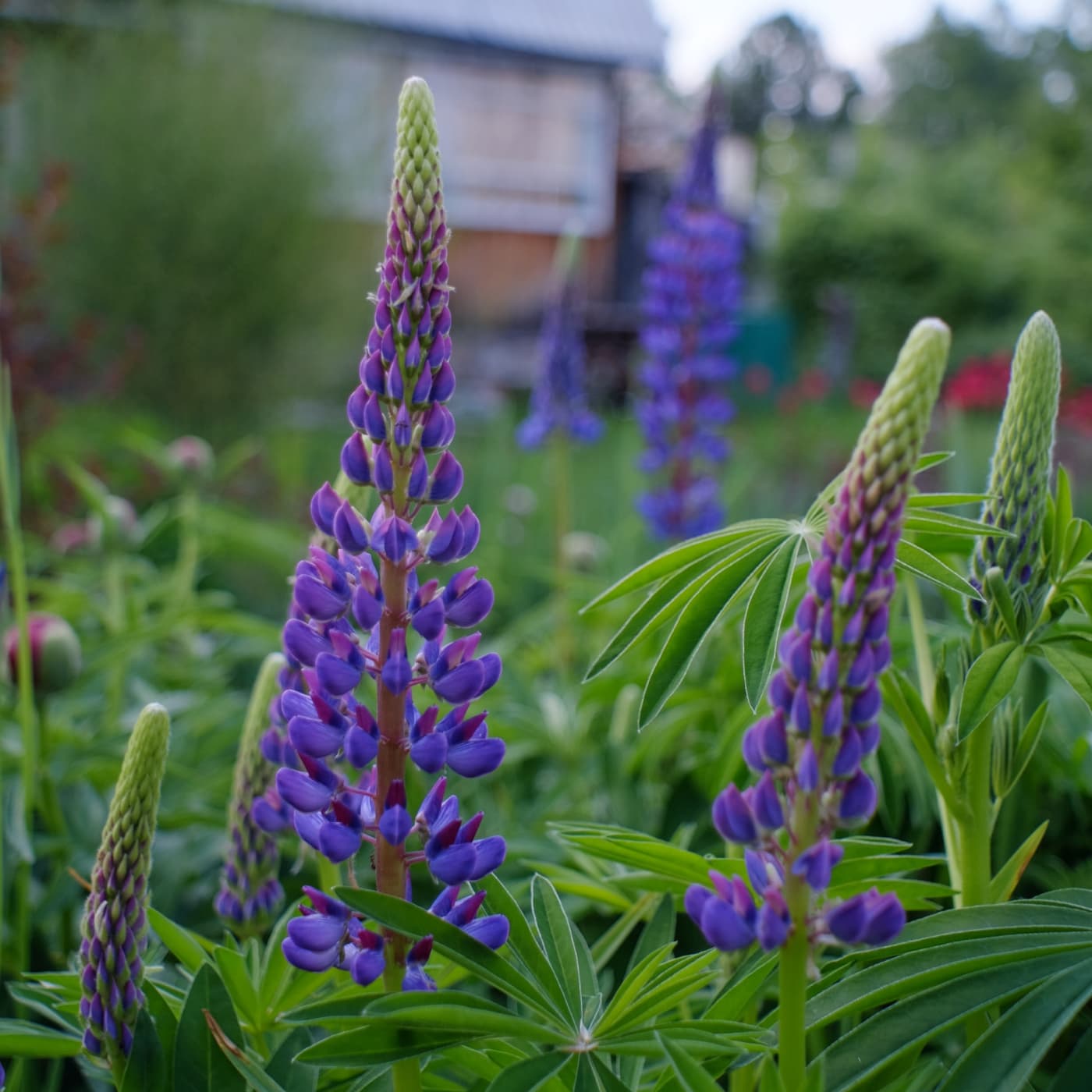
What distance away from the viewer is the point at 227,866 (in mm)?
1104

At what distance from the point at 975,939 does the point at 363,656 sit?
1.56 ft

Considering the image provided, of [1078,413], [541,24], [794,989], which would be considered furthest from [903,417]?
[541,24]

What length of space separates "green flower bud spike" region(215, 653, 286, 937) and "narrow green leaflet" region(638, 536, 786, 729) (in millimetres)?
393

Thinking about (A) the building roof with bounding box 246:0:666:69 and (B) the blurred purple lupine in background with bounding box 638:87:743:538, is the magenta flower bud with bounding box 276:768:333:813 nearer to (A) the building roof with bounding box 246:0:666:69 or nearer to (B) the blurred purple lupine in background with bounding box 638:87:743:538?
(B) the blurred purple lupine in background with bounding box 638:87:743:538

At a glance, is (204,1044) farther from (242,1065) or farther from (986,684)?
(986,684)

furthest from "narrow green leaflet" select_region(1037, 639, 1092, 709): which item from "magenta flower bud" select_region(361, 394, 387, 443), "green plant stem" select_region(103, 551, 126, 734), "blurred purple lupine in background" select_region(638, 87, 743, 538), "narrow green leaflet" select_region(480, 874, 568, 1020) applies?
"blurred purple lupine in background" select_region(638, 87, 743, 538)

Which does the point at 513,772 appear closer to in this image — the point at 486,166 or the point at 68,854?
the point at 68,854

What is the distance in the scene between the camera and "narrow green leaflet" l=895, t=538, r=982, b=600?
0.82 metres

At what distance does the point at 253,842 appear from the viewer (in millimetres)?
1084

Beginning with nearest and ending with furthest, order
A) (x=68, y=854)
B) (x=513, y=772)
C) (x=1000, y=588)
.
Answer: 1. (x=1000, y=588)
2. (x=68, y=854)
3. (x=513, y=772)

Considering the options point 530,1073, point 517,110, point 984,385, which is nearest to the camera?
point 530,1073

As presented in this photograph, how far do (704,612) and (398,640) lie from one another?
262 millimetres

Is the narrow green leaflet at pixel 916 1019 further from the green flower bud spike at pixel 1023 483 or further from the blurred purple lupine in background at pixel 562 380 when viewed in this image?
the blurred purple lupine in background at pixel 562 380

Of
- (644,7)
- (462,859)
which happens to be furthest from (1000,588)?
(644,7)
